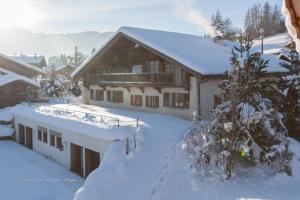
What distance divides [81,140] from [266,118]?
40.4ft

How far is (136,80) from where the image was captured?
27125mm

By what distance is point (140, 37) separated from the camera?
82.7 feet

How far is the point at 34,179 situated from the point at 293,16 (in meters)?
21.5

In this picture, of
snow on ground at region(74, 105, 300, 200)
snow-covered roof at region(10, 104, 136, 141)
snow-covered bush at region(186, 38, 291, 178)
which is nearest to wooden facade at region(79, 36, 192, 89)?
snow-covered roof at region(10, 104, 136, 141)

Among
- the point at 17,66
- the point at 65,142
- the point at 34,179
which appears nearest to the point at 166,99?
the point at 65,142

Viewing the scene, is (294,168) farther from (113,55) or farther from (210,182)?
(113,55)

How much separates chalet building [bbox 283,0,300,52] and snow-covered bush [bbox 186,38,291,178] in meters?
11.8

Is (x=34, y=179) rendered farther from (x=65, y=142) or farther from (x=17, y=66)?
(x=17, y=66)

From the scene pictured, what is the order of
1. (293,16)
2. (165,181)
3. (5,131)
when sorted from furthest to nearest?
(5,131)
(165,181)
(293,16)

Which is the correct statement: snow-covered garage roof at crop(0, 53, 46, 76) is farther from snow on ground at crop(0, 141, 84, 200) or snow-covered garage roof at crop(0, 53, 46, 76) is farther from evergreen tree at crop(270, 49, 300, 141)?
evergreen tree at crop(270, 49, 300, 141)

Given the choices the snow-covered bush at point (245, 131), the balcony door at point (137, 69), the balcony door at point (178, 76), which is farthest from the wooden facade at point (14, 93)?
the snow-covered bush at point (245, 131)

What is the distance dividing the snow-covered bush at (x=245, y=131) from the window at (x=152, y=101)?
1189cm

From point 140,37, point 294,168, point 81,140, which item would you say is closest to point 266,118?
point 294,168

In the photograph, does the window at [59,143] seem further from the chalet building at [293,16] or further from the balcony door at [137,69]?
the chalet building at [293,16]
